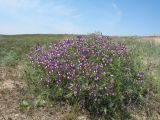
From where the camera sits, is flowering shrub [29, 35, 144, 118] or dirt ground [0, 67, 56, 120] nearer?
dirt ground [0, 67, 56, 120]

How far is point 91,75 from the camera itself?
6.95m

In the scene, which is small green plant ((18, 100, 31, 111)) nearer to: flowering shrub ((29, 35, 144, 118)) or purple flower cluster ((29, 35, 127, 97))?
flowering shrub ((29, 35, 144, 118))

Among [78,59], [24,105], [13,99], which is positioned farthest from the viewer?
[13,99]

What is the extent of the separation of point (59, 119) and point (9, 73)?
318 centimetres

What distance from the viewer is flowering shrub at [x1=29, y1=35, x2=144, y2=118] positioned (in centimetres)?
698

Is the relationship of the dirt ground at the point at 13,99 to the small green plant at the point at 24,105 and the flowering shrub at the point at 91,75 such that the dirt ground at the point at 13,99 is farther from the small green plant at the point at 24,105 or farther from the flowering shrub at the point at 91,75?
the flowering shrub at the point at 91,75

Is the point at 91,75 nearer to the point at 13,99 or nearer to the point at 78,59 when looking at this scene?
the point at 78,59

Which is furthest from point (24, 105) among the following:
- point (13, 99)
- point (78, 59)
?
point (78, 59)

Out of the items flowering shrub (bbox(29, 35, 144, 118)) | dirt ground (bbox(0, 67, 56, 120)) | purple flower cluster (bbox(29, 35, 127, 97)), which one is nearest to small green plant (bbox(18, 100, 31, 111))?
dirt ground (bbox(0, 67, 56, 120))

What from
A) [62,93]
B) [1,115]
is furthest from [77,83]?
[1,115]

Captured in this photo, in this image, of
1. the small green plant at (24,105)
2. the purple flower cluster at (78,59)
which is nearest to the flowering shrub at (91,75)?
the purple flower cluster at (78,59)

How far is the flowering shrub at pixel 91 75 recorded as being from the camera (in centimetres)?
698

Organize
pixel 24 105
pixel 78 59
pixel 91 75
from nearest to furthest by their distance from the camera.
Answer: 1. pixel 91 75
2. pixel 24 105
3. pixel 78 59

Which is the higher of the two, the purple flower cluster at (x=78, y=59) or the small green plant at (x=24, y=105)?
the purple flower cluster at (x=78, y=59)
